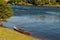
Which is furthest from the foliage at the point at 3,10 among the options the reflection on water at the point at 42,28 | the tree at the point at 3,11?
the reflection on water at the point at 42,28

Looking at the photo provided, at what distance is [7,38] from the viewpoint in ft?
113

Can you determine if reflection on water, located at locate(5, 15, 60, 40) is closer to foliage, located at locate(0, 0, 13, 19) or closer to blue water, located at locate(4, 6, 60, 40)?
blue water, located at locate(4, 6, 60, 40)

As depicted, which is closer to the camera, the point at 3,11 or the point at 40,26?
the point at 3,11

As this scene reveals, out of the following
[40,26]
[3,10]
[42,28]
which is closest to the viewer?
[3,10]

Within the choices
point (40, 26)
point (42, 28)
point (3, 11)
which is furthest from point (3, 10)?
point (40, 26)

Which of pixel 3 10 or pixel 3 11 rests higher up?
→ pixel 3 10

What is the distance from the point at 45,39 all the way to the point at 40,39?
3.67ft

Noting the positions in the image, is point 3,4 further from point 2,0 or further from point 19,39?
point 19,39

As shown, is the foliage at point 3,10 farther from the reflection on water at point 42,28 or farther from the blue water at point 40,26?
the reflection on water at point 42,28

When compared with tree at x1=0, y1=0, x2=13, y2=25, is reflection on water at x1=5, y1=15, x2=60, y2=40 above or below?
below

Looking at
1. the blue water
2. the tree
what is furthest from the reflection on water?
the tree

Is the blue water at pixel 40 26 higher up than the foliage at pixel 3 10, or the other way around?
the foliage at pixel 3 10

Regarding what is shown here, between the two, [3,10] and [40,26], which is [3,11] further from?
[40,26]

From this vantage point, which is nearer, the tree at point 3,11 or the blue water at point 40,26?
the blue water at point 40,26
